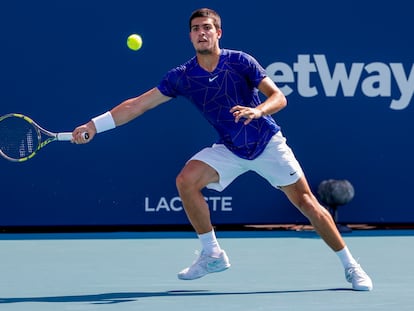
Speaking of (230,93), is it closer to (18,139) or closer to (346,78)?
(18,139)

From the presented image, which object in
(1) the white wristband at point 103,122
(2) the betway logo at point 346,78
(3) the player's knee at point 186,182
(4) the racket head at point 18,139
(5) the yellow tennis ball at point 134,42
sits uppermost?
(5) the yellow tennis ball at point 134,42

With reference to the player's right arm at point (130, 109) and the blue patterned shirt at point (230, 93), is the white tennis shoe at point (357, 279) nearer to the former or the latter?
the blue patterned shirt at point (230, 93)

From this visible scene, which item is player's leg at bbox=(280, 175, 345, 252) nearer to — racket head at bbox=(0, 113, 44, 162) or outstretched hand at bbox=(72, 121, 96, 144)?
outstretched hand at bbox=(72, 121, 96, 144)

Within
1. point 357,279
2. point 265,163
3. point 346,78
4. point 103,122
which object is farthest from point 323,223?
point 346,78

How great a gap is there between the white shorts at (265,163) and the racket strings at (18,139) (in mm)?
1222

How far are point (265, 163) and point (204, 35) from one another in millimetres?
763

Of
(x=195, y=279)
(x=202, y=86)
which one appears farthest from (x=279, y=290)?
(x=202, y=86)

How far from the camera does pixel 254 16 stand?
8.35 m

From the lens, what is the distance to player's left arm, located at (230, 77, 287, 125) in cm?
502

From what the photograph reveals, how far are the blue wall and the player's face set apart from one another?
2.61 metres

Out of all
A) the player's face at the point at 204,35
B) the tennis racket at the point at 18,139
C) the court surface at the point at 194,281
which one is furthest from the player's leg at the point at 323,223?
the tennis racket at the point at 18,139

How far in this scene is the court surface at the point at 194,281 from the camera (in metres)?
5.11

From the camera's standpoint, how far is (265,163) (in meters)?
5.66

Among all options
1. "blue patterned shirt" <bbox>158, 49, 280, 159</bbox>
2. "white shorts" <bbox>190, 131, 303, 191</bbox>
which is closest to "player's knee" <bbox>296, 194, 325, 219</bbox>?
"white shorts" <bbox>190, 131, 303, 191</bbox>
